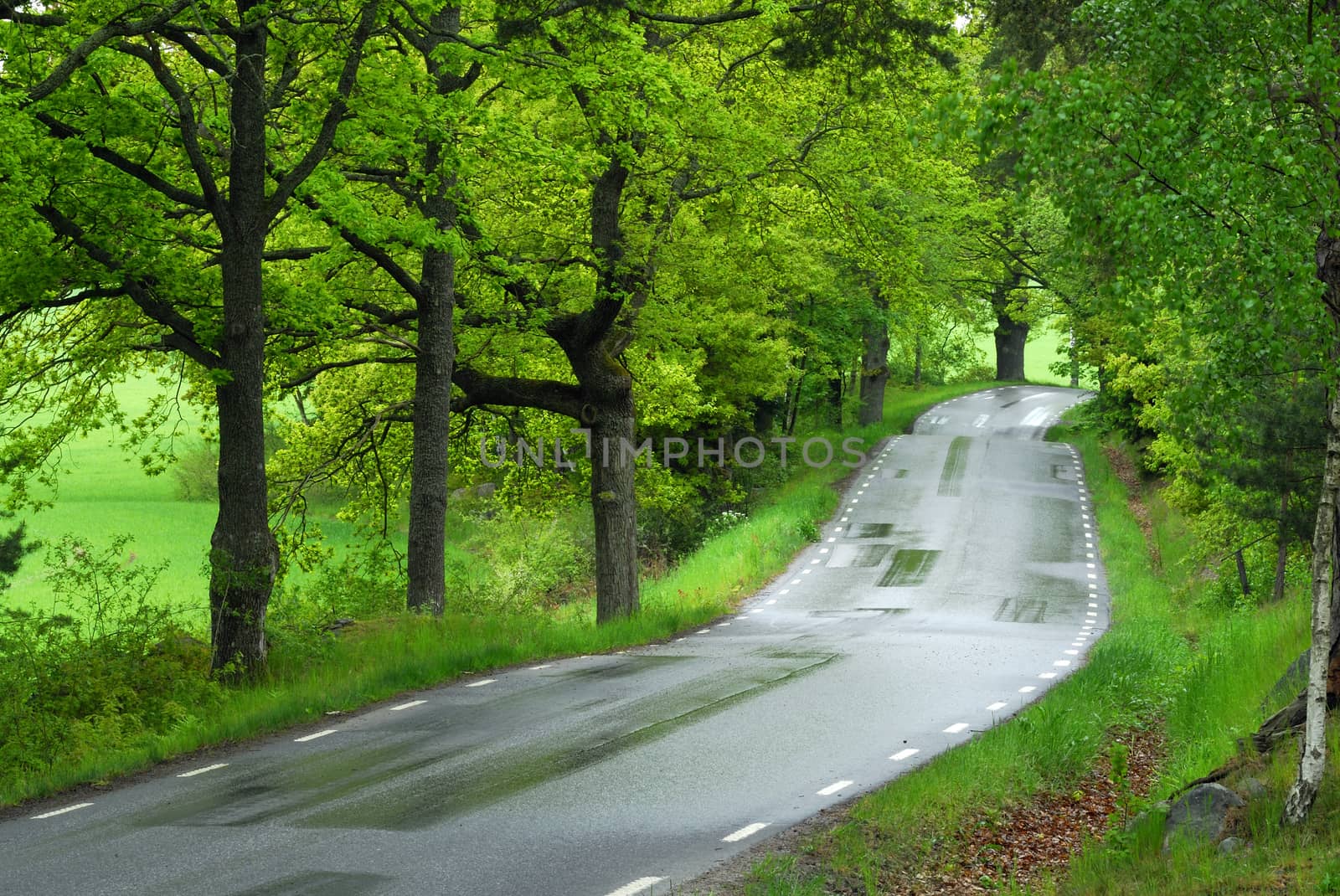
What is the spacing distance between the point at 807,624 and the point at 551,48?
10343 mm

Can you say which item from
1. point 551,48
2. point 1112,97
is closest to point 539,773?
point 1112,97

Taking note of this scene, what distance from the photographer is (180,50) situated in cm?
1934

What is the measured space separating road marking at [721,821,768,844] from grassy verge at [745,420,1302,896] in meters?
0.49

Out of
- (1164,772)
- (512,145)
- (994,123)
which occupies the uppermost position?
(512,145)

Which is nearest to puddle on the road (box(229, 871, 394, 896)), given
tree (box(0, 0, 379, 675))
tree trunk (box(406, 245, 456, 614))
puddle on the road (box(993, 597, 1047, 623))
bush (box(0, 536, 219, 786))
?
bush (box(0, 536, 219, 786))

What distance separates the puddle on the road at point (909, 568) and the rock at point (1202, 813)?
18.9m

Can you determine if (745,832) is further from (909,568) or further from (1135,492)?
(1135,492)

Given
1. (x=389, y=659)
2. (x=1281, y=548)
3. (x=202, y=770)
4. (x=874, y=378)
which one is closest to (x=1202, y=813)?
(x=202, y=770)

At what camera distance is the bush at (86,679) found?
11.2 metres

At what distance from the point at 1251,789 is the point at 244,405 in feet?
35.1

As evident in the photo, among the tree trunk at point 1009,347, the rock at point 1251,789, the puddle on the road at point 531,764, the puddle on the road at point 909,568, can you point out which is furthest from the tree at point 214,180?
Answer: the tree trunk at point 1009,347

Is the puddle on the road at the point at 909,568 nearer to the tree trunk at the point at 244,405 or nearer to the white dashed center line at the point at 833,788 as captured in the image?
the tree trunk at the point at 244,405

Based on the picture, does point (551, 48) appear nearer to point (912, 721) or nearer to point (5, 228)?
point (5, 228)

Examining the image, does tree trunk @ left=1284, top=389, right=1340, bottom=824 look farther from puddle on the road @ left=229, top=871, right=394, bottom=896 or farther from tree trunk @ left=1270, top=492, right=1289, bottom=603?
tree trunk @ left=1270, top=492, right=1289, bottom=603
